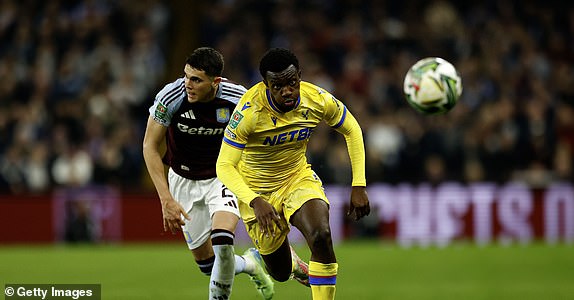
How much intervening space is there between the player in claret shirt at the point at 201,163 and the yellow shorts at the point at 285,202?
242 mm

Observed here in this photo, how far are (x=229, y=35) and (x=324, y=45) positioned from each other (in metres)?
1.92

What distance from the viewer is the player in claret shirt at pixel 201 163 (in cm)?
859

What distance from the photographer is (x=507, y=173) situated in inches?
706

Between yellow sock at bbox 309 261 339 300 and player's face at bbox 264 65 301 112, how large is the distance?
1.22 metres

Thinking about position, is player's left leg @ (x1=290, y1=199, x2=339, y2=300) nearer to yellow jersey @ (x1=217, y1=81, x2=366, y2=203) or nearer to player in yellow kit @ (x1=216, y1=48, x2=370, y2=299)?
player in yellow kit @ (x1=216, y1=48, x2=370, y2=299)

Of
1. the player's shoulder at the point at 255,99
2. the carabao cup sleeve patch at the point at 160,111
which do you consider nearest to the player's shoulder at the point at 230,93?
the carabao cup sleeve patch at the point at 160,111

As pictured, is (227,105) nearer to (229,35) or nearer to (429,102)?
(429,102)

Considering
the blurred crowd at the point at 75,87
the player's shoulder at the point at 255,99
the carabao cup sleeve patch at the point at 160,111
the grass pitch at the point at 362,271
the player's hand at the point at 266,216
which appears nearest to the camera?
the player's hand at the point at 266,216

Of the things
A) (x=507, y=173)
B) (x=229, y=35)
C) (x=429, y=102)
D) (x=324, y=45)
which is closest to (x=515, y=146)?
(x=507, y=173)

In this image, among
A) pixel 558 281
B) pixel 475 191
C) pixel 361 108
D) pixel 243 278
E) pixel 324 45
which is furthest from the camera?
pixel 324 45

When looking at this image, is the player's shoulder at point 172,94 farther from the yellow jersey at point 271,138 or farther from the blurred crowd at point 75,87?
the blurred crowd at point 75,87

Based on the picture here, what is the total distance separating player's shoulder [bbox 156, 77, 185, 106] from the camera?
28.5 feet
